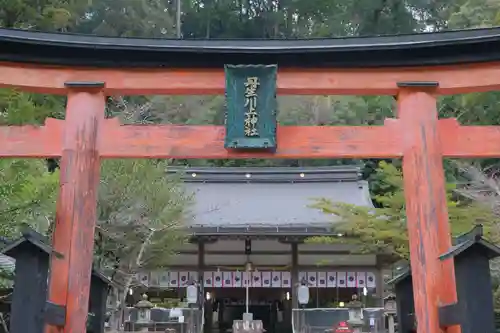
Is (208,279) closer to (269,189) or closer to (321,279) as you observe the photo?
(321,279)

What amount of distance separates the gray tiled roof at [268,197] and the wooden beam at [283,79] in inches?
374

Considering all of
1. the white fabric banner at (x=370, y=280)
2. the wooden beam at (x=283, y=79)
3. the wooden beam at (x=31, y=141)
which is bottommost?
the white fabric banner at (x=370, y=280)

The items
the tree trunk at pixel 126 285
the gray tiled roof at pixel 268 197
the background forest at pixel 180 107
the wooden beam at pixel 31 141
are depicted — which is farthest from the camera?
the gray tiled roof at pixel 268 197

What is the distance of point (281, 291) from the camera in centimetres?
1808

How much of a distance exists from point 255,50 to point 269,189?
1311 cm

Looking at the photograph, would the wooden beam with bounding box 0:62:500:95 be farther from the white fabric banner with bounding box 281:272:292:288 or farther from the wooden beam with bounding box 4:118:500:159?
the white fabric banner with bounding box 281:272:292:288

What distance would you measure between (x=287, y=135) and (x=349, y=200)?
42.5 feet

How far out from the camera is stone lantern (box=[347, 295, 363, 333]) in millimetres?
12562

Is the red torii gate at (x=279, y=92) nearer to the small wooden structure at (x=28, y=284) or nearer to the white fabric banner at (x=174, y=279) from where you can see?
the small wooden structure at (x=28, y=284)

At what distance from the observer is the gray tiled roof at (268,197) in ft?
54.4

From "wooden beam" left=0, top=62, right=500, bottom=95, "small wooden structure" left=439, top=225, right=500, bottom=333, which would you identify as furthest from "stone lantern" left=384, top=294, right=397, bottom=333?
"small wooden structure" left=439, top=225, right=500, bottom=333

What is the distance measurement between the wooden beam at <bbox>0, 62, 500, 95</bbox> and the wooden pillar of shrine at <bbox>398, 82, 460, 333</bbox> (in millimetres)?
232

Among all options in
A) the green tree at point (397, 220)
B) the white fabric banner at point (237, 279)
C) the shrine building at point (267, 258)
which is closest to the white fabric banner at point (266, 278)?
the shrine building at point (267, 258)

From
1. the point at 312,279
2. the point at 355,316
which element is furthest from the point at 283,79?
the point at 312,279
